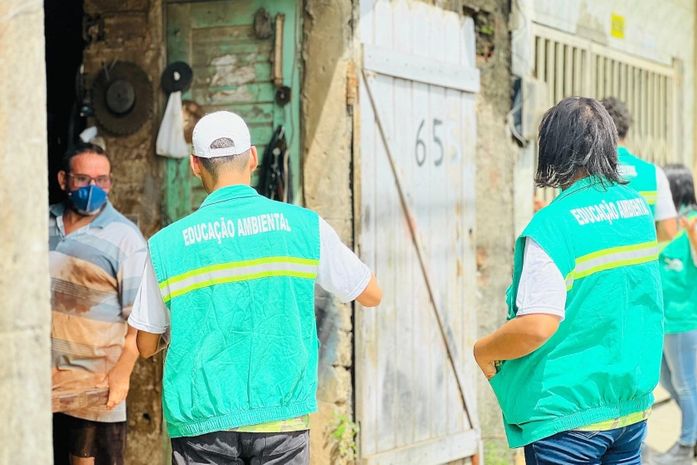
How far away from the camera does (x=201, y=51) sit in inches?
238

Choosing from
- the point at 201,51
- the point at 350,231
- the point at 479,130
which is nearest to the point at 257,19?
the point at 201,51

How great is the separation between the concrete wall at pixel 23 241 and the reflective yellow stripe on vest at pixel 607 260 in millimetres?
1482

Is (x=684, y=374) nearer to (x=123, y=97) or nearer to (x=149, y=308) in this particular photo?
(x=123, y=97)

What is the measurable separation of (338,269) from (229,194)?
40 centimetres

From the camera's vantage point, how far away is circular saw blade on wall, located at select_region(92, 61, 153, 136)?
241 inches

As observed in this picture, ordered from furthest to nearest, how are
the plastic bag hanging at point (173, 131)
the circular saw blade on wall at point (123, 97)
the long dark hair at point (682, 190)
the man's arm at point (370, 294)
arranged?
the long dark hair at point (682, 190), the circular saw blade on wall at point (123, 97), the plastic bag hanging at point (173, 131), the man's arm at point (370, 294)

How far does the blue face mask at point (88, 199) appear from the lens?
5.16 metres

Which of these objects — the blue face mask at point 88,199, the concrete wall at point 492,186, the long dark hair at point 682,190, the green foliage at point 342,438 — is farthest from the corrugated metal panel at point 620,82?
the blue face mask at point 88,199

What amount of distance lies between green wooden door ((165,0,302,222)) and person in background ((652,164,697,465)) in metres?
2.46

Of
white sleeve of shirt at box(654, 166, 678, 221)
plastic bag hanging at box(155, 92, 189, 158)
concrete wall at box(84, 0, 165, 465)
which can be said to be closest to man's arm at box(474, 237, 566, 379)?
plastic bag hanging at box(155, 92, 189, 158)

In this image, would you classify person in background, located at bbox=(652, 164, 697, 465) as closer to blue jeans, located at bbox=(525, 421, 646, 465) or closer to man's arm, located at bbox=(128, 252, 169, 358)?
blue jeans, located at bbox=(525, 421, 646, 465)

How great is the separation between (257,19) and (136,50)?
2.27ft

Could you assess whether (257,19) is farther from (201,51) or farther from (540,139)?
(540,139)

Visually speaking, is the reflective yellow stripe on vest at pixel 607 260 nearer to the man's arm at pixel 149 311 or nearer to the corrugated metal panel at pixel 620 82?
the man's arm at pixel 149 311
